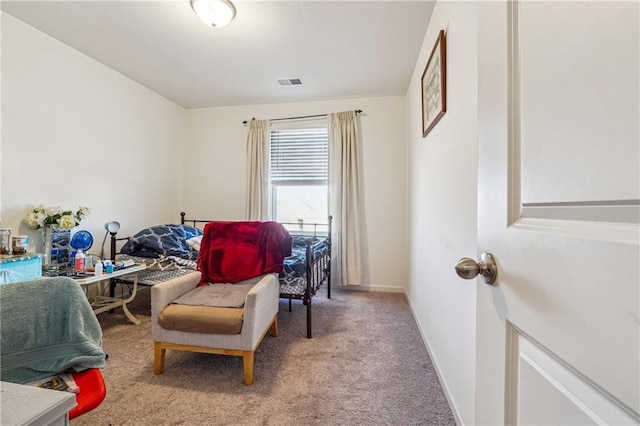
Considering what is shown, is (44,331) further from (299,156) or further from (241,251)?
(299,156)

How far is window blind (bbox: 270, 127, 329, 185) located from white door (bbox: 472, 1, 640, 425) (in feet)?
10.7

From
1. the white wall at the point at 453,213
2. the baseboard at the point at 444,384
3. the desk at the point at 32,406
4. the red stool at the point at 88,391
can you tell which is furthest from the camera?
the baseboard at the point at 444,384

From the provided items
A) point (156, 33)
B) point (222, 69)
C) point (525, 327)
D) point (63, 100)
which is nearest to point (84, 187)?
point (63, 100)

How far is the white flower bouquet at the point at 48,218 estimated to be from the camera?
2242 mm

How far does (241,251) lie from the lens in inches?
91.7

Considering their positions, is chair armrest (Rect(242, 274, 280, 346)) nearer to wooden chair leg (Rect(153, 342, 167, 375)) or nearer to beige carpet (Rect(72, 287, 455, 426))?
beige carpet (Rect(72, 287, 455, 426))

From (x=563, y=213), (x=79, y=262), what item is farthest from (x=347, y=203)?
(x=563, y=213)

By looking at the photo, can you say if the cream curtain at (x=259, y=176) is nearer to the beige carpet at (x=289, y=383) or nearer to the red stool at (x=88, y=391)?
the beige carpet at (x=289, y=383)

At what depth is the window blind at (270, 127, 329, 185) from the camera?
3.84m

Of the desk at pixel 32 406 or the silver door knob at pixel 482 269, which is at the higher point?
the silver door knob at pixel 482 269

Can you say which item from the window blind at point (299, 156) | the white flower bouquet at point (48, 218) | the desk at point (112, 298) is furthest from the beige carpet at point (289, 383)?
the window blind at point (299, 156)

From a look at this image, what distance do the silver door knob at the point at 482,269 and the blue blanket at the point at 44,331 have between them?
137cm

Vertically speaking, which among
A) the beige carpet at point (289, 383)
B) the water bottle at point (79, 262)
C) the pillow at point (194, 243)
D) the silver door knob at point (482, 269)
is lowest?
the beige carpet at point (289, 383)

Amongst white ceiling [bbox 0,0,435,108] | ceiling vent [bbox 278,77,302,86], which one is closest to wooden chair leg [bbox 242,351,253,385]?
white ceiling [bbox 0,0,435,108]
